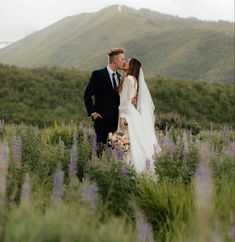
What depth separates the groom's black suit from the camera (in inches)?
325

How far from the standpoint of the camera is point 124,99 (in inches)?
324

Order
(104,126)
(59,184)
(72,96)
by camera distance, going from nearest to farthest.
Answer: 1. (59,184)
2. (104,126)
3. (72,96)

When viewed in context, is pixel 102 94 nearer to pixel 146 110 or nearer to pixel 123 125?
pixel 123 125

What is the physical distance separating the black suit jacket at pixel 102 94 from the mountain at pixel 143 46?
263 feet

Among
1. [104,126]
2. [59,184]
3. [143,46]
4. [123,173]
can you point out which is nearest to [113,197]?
[123,173]

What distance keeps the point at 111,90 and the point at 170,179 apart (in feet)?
7.69

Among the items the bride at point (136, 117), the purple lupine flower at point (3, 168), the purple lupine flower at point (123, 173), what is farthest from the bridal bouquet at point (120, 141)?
the purple lupine flower at point (3, 168)

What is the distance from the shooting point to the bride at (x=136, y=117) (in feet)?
26.8

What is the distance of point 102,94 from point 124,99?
0.30m

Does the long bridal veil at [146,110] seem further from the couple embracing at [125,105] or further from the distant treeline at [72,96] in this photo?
the distant treeline at [72,96]

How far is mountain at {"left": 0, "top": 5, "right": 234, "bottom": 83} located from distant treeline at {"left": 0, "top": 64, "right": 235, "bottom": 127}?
5549 centimetres

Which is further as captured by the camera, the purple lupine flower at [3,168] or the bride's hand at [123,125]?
the bride's hand at [123,125]

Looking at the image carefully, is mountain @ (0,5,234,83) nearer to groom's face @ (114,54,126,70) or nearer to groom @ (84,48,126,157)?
groom @ (84,48,126,157)

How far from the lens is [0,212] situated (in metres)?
4.32
